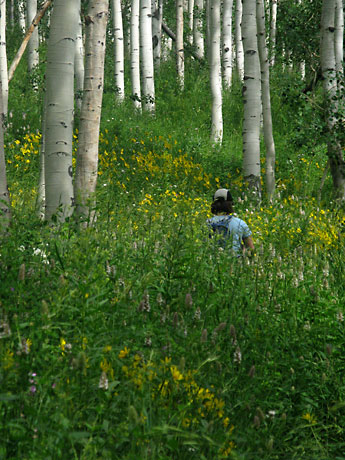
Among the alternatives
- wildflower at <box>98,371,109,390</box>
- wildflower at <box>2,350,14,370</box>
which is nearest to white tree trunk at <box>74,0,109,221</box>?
wildflower at <box>2,350,14,370</box>

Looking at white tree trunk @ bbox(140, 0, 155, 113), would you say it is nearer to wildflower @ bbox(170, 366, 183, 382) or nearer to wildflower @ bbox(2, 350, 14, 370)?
wildflower @ bbox(170, 366, 183, 382)

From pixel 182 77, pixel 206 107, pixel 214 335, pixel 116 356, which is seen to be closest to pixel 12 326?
pixel 116 356

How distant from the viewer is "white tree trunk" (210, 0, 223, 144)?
1417cm

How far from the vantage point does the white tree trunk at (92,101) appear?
7.00 metres

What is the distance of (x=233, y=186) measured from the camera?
35.6 ft

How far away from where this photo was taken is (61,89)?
18.7 feet

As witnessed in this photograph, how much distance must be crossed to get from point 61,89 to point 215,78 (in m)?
9.09

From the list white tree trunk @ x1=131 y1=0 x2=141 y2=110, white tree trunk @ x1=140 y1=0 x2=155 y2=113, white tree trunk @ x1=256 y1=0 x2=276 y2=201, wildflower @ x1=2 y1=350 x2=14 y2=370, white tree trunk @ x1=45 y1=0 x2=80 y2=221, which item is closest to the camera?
wildflower @ x1=2 y1=350 x2=14 y2=370

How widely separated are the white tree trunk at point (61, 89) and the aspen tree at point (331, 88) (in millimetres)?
4877

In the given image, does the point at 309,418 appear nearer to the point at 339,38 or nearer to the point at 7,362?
the point at 7,362

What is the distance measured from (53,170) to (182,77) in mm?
14546

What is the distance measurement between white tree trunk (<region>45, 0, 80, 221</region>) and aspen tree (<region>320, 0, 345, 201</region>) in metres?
4.88

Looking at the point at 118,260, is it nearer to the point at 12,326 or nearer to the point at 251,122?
the point at 12,326

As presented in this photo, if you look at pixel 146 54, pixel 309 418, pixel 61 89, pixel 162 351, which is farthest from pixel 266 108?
pixel 162 351
